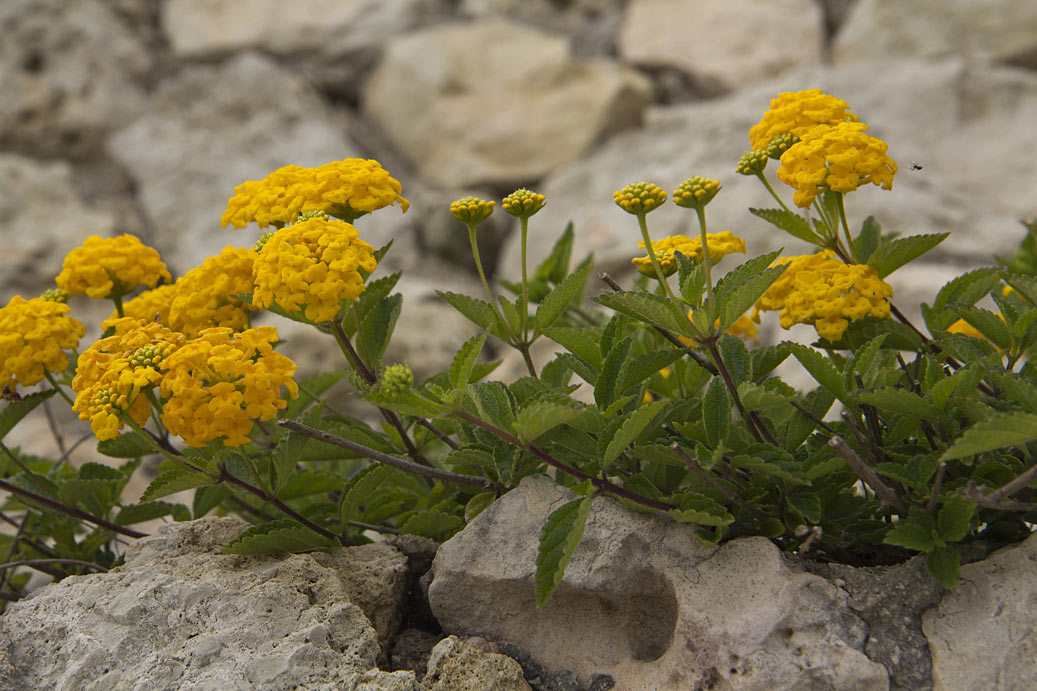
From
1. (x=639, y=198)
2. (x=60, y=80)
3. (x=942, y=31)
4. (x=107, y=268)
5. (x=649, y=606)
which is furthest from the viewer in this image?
(x=60, y=80)

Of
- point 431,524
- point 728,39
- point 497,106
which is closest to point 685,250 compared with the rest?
point 431,524

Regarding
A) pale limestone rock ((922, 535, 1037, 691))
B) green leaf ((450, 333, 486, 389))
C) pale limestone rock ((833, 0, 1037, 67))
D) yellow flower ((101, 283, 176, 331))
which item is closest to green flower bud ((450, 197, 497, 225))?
green leaf ((450, 333, 486, 389))

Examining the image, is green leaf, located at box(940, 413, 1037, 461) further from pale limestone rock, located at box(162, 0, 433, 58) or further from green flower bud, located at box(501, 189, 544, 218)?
pale limestone rock, located at box(162, 0, 433, 58)

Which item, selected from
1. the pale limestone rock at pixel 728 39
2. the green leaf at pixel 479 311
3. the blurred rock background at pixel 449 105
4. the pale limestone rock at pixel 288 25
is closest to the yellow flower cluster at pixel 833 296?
the green leaf at pixel 479 311

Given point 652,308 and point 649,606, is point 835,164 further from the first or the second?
point 649,606

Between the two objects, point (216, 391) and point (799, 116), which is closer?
point (216, 391)

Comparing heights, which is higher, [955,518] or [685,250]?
[685,250]
